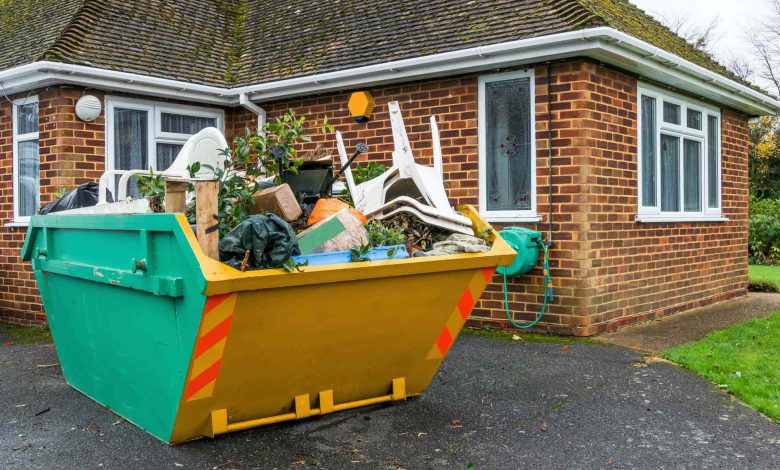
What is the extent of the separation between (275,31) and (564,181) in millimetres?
5430

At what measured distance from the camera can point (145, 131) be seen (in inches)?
379

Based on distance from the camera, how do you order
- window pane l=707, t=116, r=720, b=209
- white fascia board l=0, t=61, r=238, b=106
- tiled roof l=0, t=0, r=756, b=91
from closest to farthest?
1. white fascia board l=0, t=61, r=238, b=106
2. tiled roof l=0, t=0, r=756, b=91
3. window pane l=707, t=116, r=720, b=209

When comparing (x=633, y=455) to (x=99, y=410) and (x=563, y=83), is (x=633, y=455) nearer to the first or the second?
(x=99, y=410)

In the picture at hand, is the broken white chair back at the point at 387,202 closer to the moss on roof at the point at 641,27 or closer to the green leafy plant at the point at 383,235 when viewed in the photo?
the green leafy plant at the point at 383,235

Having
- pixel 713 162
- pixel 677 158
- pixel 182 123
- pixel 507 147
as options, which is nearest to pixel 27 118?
pixel 182 123

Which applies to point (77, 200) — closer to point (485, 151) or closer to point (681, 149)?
point (485, 151)

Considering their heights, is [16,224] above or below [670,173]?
below

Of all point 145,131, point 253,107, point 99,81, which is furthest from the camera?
point 253,107

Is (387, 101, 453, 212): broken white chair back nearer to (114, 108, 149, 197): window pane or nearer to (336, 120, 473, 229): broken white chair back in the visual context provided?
(336, 120, 473, 229): broken white chair back

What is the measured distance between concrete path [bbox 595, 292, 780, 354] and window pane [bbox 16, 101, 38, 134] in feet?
22.2

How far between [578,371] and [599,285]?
185 cm

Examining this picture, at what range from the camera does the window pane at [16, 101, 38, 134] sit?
915cm

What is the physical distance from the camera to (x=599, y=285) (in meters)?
8.03

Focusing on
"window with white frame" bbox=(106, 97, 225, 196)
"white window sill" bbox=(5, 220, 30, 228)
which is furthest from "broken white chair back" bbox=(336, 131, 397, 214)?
"white window sill" bbox=(5, 220, 30, 228)
